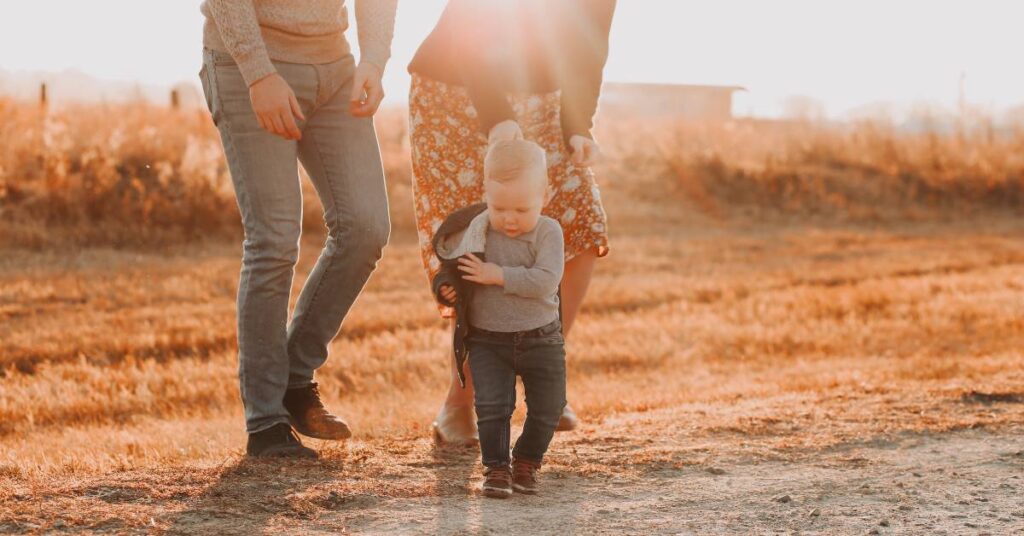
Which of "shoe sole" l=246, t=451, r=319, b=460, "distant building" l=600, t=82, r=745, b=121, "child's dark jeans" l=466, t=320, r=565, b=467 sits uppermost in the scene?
"distant building" l=600, t=82, r=745, b=121

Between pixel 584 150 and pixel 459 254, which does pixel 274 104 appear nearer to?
pixel 459 254

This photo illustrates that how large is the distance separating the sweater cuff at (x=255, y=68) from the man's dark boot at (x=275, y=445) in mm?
1124

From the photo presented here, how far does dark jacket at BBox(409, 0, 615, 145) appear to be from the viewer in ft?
13.5

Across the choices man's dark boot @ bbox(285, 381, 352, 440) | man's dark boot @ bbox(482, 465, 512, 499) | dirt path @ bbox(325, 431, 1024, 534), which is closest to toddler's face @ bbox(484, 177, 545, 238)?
man's dark boot @ bbox(482, 465, 512, 499)

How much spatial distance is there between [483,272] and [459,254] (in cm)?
12

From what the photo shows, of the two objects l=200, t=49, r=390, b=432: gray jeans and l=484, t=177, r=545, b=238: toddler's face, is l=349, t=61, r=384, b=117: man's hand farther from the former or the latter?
l=484, t=177, r=545, b=238: toddler's face

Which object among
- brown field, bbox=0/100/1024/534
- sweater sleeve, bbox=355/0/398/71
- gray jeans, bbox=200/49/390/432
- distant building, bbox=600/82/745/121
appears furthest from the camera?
distant building, bbox=600/82/745/121

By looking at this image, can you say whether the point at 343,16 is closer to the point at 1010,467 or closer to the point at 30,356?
the point at 1010,467

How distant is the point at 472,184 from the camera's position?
429 centimetres

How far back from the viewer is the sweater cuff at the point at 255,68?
361cm

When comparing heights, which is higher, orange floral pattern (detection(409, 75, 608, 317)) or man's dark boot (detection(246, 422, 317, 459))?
orange floral pattern (detection(409, 75, 608, 317))

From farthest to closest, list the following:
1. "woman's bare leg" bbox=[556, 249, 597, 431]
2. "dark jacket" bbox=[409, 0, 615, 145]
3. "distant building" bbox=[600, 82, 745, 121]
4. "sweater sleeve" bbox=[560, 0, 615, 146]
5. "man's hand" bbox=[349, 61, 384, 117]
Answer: "distant building" bbox=[600, 82, 745, 121] < "woman's bare leg" bbox=[556, 249, 597, 431] < "sweater sleeve" bbox=[560, 0, 615, 146] < "dark jacket" bbox=[409, 0, 615, 145] < "man's hand" bbox=[349, 61, 384, 117]

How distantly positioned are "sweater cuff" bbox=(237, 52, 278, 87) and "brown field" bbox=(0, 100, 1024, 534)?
1.21 m

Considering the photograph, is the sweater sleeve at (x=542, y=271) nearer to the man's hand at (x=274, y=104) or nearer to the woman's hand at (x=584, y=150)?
the woman's hand at (x=584, y=150)
